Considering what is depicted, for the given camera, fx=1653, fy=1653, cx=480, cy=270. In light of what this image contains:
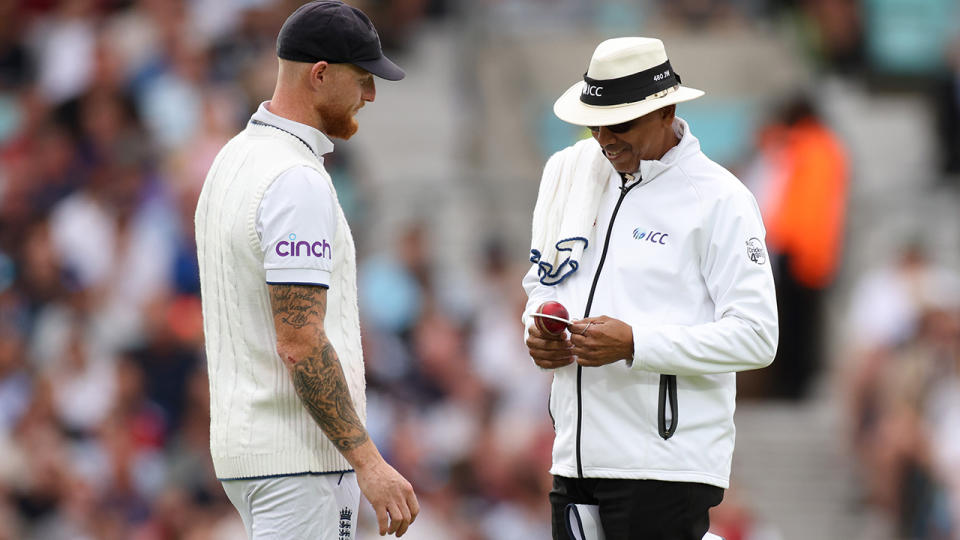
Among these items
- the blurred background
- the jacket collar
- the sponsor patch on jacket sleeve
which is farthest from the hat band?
the blurred background

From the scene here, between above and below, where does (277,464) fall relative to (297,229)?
below

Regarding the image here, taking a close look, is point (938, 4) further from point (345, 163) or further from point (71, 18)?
point (71, 18)

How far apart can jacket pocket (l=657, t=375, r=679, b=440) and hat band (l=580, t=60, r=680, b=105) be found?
824 mm

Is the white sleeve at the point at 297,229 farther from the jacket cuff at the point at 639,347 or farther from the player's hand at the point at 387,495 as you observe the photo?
the jacket cuff at the point at 639,347

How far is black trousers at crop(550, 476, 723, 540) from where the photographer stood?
4.84m

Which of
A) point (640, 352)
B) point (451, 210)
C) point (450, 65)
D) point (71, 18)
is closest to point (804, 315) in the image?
point (451, 210)

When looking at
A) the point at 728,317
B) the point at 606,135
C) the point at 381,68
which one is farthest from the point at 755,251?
the point at 381,68

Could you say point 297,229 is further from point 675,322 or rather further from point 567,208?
point 675,322

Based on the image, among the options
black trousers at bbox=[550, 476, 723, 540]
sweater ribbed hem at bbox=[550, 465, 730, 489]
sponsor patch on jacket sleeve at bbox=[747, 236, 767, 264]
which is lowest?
black trousers at bbox=[550, 476, 723, 540]

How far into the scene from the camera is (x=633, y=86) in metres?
4.84

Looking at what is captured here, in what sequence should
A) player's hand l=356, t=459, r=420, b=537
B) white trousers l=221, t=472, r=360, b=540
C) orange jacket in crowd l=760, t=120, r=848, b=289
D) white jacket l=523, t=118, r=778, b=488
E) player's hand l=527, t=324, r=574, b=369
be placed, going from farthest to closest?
orange jacket in crowd l=760, t=120, r=848, b=289 < player's hand l=527, t=324, r=574, b=369 < white jacket l=523, t=118, r=778, b=488 < white trousers l=221, t=472, r=360, b=540 < player's hand l=356, t=459, r=420, b=537

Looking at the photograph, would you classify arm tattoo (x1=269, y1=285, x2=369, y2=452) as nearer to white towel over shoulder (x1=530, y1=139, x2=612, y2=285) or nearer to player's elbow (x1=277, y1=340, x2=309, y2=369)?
player's elbow (x1=277, y1=340, x2=309, y2=369)

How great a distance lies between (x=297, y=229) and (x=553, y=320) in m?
0.80

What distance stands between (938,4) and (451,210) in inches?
209
